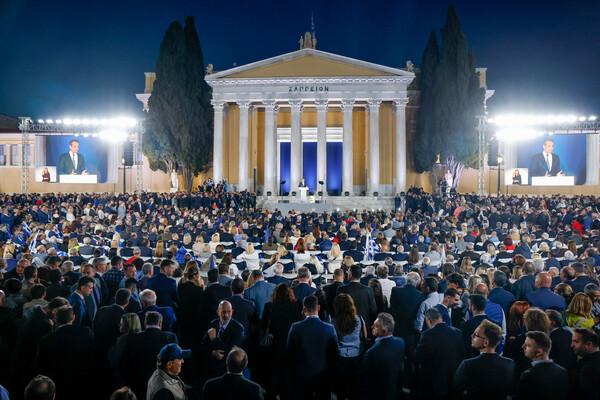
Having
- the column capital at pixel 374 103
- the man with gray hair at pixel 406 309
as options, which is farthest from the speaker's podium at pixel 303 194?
the man with gray hair at pixel 406 309

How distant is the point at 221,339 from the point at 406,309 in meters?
2.74

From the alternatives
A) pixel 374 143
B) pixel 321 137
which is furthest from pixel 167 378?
pixel 374 143

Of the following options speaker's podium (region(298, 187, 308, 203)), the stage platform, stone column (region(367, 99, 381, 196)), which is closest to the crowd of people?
speaker's podium (region(298, 187, 308, 203))

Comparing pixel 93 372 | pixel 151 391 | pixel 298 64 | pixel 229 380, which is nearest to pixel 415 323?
pixel 229 380

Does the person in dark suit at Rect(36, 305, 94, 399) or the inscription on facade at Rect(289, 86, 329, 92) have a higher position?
the inscription on facade at Rect(289, 86, 329, 92)

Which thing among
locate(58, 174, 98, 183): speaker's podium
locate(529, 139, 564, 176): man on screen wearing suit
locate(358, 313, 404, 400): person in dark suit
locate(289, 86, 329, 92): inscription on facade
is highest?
locate(289, 86, 329, 92): inscription on facade

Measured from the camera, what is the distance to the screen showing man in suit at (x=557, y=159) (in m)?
34.8

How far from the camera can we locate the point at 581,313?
16.9 ft

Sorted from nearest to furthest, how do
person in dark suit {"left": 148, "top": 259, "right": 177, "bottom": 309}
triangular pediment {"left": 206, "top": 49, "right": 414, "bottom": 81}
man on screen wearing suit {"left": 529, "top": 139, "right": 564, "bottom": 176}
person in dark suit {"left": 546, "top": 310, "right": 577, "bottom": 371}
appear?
person in dark suit {"left": 546, "top": 310, "right": 577, "bottom": 371} < person in dark suit {"left": 148, "top": 259, "right": 177, "bottom": 309} < triangular pediment {"left": 206, "top": 49, "right": 414, "bottom": 81} < man on screen wearing suit {"left": 529, "top": 139, "right": 564, "bottom": 176}

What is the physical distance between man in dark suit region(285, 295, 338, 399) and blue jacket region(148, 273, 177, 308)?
107 inches

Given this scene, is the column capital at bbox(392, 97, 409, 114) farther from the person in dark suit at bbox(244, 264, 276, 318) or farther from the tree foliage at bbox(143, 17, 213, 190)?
the person in dark suit at bbox(244, 264, 276, 318)

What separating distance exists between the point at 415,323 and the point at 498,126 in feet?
89.2

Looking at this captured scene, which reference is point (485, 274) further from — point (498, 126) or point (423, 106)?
point (423, 106)

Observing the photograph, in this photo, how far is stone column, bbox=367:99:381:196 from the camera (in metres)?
32.8
